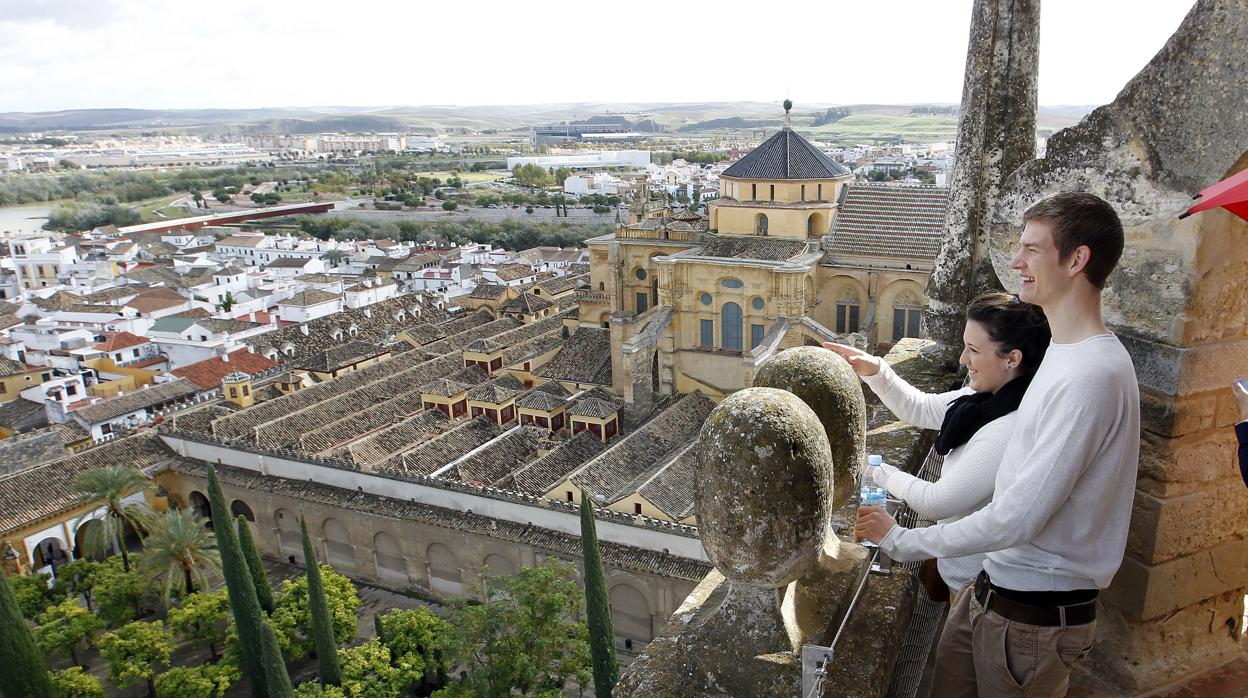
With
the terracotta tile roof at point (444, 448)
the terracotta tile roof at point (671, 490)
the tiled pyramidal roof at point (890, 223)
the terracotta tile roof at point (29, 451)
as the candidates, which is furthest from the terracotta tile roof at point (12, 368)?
the tiled pyramidal roof at point (890, 223)

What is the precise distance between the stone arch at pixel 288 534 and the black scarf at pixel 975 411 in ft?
70.1

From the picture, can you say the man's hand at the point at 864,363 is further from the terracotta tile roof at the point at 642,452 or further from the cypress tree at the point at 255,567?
the cypress tree at the point at 255,567

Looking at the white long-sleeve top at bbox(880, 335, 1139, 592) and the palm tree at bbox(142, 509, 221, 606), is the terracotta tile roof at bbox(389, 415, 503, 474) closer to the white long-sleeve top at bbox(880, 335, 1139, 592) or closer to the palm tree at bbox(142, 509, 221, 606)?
the palm tree at bbox(142, 509, 221, 606)

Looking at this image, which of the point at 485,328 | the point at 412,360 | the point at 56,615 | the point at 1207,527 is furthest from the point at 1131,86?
the point at 485,328

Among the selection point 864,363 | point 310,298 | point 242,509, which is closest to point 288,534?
point 242,509

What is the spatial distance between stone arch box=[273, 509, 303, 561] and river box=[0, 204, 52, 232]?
80.7 meters

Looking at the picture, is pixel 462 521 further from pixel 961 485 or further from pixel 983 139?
pixel 961 485

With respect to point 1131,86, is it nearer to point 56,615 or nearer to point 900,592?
point 900,592

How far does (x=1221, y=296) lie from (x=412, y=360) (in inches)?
1112

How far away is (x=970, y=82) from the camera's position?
5.61 metres

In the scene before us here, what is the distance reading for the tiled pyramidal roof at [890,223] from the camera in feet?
74.1

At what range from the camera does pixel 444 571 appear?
19.8 m

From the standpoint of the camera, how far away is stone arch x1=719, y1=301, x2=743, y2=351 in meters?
23.6

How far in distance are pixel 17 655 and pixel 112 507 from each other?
6.42m
